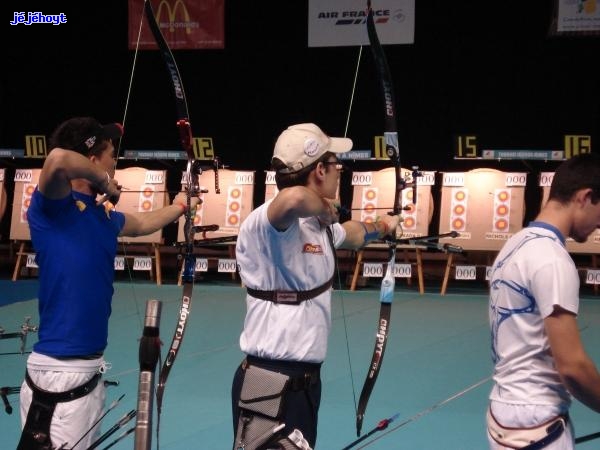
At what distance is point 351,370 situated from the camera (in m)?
4.73

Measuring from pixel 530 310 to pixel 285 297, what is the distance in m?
0.66

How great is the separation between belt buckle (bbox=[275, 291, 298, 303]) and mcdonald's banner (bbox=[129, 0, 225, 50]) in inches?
275

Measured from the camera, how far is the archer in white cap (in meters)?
2.00

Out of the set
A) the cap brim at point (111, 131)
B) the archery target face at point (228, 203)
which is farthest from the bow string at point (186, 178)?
the archery target face at point (228, 203)

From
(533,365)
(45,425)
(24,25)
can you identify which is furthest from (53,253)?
(24,25)

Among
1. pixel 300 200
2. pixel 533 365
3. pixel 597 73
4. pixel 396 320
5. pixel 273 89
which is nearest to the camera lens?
pixel 533 365

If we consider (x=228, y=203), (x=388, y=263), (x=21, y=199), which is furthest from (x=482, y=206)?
(x=388, y=263)

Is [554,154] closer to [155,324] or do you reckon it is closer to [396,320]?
[396,320]

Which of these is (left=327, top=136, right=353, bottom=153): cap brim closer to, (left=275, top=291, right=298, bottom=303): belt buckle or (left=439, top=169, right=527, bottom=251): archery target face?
(left=275, top=291, right=298, bottom=303): belt buckle

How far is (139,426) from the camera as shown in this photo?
1027 mm

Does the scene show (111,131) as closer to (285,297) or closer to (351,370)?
(285,297)

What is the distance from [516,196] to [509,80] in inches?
56.1

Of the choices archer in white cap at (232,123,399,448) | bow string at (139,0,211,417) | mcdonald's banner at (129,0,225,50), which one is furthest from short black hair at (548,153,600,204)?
mcdonald's banner at (129,0,225,50)

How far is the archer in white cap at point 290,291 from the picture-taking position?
2.00 metres
